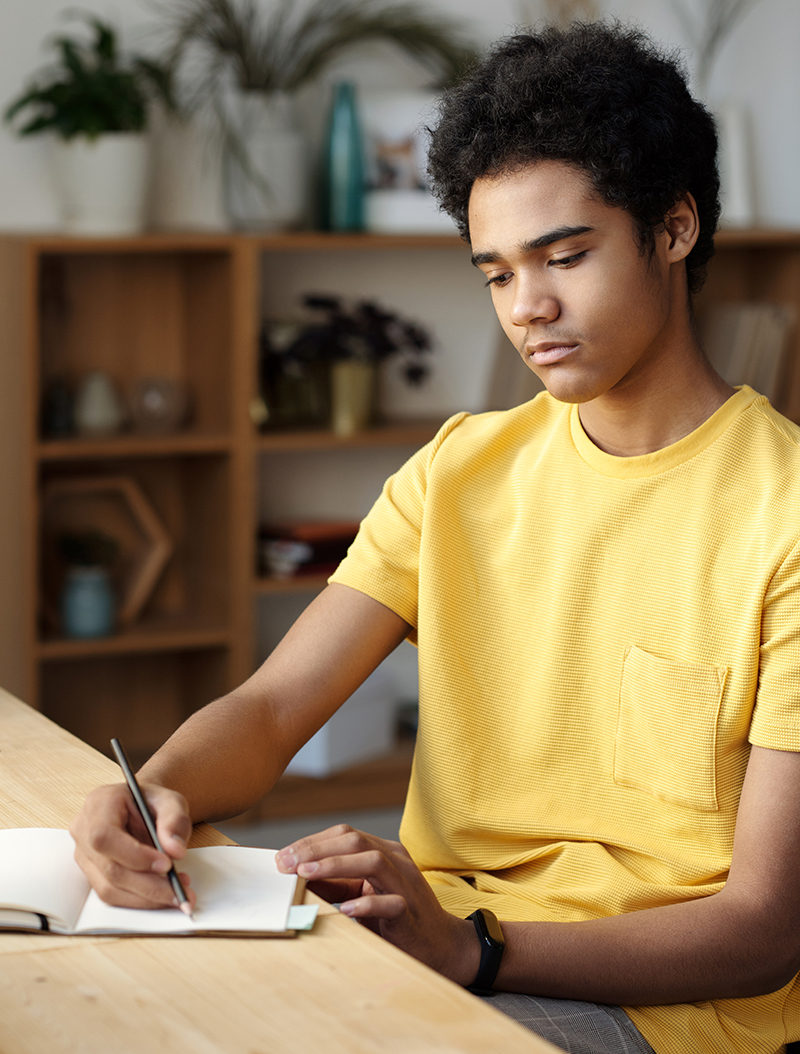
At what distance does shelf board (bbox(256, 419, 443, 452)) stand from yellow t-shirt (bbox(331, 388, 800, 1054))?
5.56 ft

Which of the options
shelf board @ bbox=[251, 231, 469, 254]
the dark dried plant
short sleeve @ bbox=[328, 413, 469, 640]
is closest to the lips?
short sleeve @ bbox=[328, 413, 469, 640]

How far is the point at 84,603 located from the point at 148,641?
0.57 feet

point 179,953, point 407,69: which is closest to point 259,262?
point 407,69

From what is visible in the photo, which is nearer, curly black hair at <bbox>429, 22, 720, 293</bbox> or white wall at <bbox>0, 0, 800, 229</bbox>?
curly black hair at <bbox>429, 22, 720, 293</bbox>

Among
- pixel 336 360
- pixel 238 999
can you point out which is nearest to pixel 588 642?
pixel 238 999

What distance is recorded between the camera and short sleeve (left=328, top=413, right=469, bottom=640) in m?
1.38

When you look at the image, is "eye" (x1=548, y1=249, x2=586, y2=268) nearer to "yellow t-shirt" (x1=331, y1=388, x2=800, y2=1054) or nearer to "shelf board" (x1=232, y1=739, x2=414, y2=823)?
"yellow t-shirt" (x1=331, y1=388, x2=800, y2=1054)

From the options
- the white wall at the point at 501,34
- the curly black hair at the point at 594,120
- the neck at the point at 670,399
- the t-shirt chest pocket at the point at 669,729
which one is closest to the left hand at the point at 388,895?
the t-shirt chest pocket at the point at 669,729

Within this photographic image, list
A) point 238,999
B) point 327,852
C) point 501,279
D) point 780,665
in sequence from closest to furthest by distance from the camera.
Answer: point 238,999 → point 327,852 → point 780,665 → point 501,279

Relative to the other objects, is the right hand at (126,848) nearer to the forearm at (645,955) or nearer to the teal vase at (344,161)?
the forearm at (645,955)

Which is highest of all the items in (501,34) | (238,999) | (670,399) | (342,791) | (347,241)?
(501,34)

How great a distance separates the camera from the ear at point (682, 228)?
1.24 metres

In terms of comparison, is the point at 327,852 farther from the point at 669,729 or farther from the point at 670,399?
the point at 670,399

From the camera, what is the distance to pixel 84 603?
3.02 m
